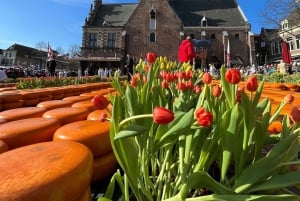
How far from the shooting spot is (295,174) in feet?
3.37

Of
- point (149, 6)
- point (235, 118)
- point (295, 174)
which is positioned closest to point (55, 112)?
point (235, 118)

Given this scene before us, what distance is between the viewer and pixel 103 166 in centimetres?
186

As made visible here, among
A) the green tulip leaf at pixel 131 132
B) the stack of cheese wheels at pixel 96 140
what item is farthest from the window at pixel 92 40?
the green tulip leaf at pixel 131 132

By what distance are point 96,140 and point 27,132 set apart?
0.52 m

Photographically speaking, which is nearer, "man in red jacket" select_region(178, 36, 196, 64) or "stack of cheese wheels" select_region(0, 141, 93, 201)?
"stack of cheese wheels" select_region(0, 141, 93, 201)

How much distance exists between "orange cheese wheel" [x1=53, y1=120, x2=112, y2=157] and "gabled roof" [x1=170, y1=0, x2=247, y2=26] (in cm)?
3847

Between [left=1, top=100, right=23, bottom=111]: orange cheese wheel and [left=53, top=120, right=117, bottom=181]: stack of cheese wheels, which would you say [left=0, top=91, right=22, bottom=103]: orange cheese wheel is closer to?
[left=1, top=100, right=23, bottom=111]: orange cheese wheel

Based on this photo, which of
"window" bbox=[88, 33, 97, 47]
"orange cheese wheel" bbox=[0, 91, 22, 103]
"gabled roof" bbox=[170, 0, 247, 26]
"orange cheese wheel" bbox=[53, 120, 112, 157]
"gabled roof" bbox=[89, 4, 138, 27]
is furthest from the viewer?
"gabled roof" bbox=[170, 0, 247, 26]

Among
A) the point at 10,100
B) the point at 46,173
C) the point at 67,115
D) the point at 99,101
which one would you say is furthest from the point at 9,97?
the point at 46,173

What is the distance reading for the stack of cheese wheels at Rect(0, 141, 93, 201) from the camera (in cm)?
94

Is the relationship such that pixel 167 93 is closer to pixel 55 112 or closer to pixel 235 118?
pixel 235 118

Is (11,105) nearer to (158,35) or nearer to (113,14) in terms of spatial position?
(158,35)

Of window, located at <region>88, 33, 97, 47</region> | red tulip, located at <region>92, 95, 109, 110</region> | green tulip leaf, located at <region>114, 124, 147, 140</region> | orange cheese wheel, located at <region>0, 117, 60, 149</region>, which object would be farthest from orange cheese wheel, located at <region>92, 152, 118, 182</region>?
window, located at <region>88, 33, 97, 47</region>

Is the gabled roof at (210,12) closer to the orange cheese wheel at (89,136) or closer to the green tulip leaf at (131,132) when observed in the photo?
the orange cheese wheel at (89,136)
